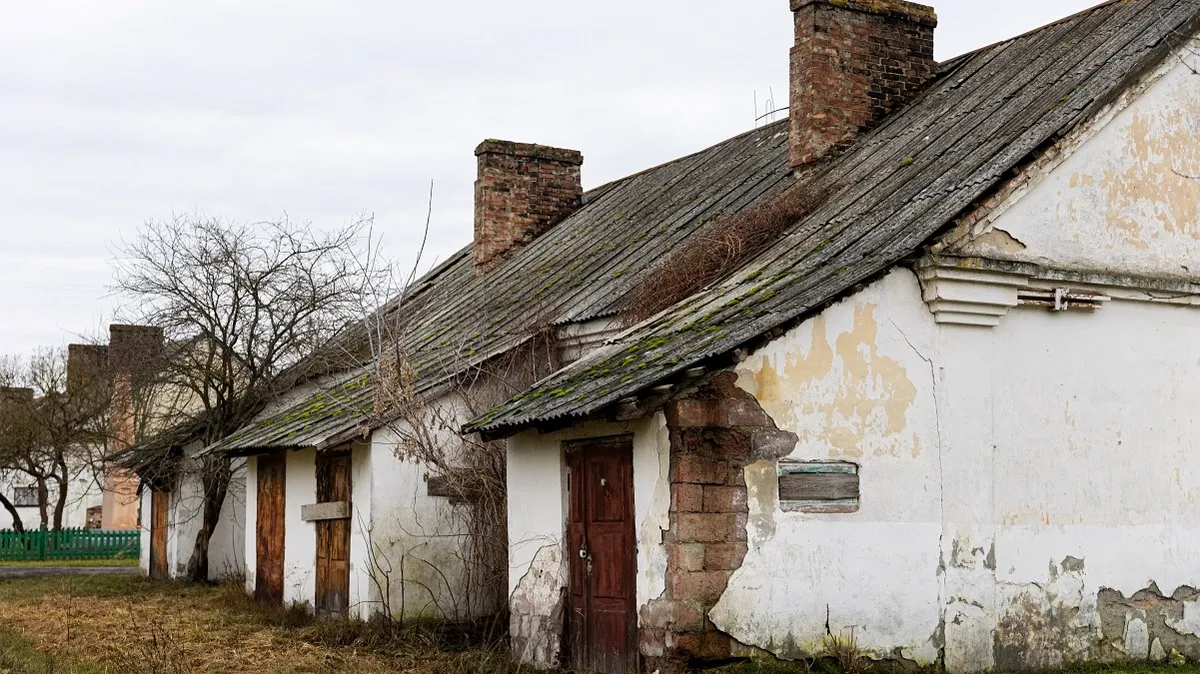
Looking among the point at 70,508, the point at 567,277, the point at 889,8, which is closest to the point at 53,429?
the point at 70,508

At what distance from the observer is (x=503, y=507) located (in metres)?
14.2

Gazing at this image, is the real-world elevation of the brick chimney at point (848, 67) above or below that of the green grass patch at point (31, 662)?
above

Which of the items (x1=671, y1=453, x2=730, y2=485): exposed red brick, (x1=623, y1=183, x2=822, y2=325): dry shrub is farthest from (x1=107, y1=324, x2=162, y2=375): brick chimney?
(x1=671, y1=453, x2=730, y2=485): exposed red brick

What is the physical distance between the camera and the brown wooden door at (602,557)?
35.7 feet

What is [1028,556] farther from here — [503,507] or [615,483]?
[503,507]

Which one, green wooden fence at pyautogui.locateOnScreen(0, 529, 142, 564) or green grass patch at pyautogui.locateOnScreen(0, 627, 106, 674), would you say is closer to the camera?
green grass patch at pyautogui.locateOnScreen(0, 627, 106, 674)

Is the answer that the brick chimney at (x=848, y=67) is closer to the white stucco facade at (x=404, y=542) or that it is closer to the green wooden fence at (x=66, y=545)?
the white stucco facade at (x=404, y=542)

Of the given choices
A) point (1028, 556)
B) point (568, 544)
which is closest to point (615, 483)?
point (568, 544)

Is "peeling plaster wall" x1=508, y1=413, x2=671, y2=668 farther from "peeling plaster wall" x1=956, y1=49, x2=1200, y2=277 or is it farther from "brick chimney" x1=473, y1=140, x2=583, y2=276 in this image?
"brick chimney" x1=473, y1=140, x2=583, y2=276

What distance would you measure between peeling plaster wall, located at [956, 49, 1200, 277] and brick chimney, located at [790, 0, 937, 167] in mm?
4374

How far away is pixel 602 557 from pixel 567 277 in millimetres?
6861

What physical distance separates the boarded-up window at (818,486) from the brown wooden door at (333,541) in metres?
6.84

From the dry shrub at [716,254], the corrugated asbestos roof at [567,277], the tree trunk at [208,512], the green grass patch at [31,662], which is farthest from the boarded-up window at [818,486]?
the tree trunk at [208,512]

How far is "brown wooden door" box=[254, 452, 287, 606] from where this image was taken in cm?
1802
